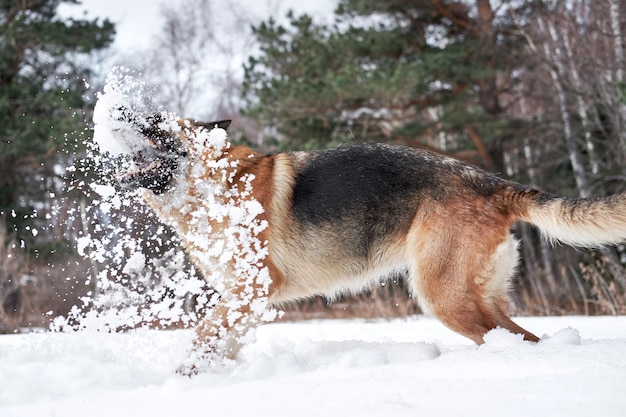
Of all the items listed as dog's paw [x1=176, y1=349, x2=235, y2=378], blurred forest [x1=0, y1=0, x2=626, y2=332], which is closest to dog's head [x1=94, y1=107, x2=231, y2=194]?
dog's paw [x1=176, y1=349, x2=235, y2=378]

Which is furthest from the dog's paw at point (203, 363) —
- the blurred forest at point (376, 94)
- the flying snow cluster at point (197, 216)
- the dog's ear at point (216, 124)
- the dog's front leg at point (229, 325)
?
the blurred forest at point (376, 94)

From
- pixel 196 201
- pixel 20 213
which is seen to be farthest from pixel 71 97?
pixel 196 201

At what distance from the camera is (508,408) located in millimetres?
2174

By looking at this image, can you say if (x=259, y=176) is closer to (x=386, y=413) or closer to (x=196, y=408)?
(x=196, y=408)

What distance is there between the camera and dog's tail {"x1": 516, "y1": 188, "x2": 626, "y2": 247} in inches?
152

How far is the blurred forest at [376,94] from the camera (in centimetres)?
1464

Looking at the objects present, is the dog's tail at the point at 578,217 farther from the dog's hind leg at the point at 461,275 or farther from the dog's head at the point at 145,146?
the dog's head at the point at 145,146

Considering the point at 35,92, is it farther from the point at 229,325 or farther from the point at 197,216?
the point at 229,325

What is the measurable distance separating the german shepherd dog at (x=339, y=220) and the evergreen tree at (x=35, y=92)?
1189cm

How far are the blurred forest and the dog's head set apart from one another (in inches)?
399

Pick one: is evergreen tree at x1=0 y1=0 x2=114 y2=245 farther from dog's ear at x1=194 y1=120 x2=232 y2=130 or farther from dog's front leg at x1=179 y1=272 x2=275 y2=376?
dog's front leg at x1=179 y1=272 x2=275 y2=376

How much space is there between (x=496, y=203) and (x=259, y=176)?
180cm

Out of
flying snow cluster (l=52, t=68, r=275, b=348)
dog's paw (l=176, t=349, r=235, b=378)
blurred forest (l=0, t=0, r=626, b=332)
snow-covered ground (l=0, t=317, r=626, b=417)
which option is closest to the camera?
snow-covered ground (l=0, t=317, r=626, b=417)

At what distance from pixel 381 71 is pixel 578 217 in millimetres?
12125
